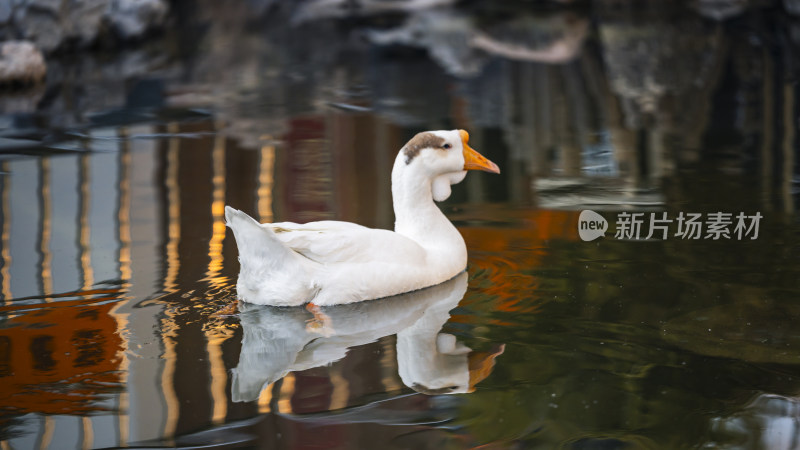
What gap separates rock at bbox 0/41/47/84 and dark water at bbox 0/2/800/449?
1.27ft

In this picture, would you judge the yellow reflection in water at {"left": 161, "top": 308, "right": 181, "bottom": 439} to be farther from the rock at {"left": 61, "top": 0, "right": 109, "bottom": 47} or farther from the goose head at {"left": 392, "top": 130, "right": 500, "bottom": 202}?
the rock at {"left": 61, "top": 0, "right": 109, "bottom": 47}

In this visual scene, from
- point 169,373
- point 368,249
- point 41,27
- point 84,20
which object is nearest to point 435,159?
point 368,249

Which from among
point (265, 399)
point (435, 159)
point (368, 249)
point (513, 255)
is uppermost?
point (435, 159)

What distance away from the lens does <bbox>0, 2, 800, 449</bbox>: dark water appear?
3877 mm

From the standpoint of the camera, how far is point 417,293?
521 centimetres

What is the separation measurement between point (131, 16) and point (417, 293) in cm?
1271

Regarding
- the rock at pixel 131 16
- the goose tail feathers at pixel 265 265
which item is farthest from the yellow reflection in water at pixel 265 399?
the rock at pixel 131 16

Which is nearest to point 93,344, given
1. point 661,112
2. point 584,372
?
point 584,372

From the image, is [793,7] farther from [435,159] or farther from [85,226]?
[85,226]

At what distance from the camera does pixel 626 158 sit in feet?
26.8

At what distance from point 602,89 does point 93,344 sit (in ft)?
27.5

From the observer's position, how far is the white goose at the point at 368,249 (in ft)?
15.8

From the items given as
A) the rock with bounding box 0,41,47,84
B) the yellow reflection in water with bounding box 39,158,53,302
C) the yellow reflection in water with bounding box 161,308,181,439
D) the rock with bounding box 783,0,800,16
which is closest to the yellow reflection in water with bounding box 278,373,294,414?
the yellow reflection in water with bounding box 161,308,181,439

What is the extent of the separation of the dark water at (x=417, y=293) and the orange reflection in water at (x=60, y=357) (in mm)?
17
